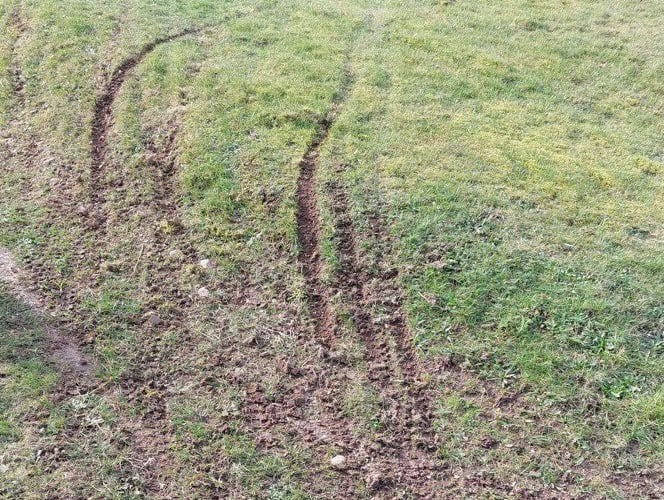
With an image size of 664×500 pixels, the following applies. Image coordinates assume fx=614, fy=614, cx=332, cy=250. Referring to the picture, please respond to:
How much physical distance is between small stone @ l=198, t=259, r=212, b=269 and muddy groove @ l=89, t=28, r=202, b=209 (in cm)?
173

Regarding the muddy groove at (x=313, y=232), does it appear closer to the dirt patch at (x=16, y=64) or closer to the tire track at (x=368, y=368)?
the tire track at (x=368, y=368)

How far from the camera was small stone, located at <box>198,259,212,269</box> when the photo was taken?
6715mm

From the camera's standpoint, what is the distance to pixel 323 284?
21.3 feet

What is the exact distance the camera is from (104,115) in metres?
9.05

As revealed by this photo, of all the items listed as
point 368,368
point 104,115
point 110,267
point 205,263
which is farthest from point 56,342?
point 104,115

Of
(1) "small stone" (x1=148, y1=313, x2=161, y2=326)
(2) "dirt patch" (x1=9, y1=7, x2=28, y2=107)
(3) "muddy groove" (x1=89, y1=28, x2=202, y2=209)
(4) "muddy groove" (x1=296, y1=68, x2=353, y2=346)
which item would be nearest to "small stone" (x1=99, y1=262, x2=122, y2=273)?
(1) "small stone" (x1=148, y1=313, x2=161, y2=326)

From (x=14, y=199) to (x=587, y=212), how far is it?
701cm

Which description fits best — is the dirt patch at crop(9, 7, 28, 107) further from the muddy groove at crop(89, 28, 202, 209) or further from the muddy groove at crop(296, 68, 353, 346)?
the muddy groove at crop(296, 68, 353, 346)

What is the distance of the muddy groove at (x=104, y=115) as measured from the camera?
25.8ft

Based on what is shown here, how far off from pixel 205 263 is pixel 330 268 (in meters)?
1.38

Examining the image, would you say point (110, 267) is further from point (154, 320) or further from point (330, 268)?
point (330, 268)

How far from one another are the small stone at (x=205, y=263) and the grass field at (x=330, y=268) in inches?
4.0

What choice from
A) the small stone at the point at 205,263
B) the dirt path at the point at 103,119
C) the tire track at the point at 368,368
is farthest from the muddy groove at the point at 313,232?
the dirt path at the point at 103,119

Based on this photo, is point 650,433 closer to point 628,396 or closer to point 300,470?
point 628,396
